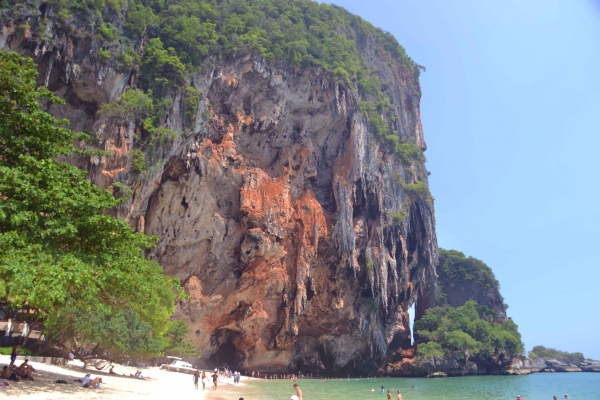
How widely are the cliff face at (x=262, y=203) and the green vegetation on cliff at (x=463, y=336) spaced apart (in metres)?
8.05

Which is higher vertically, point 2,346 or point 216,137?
point 216,137

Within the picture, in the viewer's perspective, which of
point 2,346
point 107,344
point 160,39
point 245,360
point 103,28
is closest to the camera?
point 2,346

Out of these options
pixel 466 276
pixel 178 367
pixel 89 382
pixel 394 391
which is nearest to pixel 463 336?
pixel 466 276

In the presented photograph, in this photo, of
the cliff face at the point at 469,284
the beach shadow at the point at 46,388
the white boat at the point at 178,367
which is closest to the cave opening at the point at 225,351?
the white boat at the point at 178,367

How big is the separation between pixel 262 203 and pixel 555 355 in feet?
274

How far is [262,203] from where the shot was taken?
3275cm

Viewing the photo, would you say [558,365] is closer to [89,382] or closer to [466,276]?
[466,276]

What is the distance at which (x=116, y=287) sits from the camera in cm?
1105

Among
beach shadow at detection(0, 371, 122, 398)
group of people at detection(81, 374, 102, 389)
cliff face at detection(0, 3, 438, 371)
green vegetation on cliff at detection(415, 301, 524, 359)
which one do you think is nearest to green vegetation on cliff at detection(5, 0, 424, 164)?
cliff face at detection(0, 3, 438, 371)

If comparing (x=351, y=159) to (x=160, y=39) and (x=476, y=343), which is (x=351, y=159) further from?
(x=476, y=343)

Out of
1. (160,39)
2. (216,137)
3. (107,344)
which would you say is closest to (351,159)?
(216,137)

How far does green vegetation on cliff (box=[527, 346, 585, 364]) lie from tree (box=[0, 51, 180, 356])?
289 ft

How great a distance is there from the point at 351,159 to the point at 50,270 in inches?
1227

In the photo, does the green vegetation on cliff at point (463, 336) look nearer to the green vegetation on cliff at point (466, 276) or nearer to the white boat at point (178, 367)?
the green vegetation on cliff at point (466, 276)
